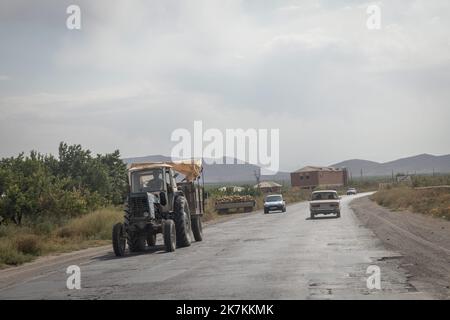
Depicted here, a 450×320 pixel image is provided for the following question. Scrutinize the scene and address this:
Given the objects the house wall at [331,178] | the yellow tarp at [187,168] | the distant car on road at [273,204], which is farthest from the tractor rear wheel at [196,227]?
the house wall at [331,178]

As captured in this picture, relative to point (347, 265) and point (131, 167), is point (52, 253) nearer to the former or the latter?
point (131, 167)

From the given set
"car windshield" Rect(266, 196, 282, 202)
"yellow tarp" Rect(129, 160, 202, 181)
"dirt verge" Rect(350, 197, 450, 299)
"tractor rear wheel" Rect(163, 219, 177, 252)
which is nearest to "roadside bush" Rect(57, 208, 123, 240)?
"yellow tarp" Rect(129, 160, 202, 181)

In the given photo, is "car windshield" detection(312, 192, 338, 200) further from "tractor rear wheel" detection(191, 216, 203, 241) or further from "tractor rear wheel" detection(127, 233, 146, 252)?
"tractor rear wheel" detection(127, 233, 146, 252)

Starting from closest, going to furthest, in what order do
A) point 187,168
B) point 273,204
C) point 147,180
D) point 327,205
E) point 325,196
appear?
point 147,180 → point 187,168 → point 327,205 → point 325,196 → point 273,204

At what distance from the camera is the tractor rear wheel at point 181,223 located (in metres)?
22.5

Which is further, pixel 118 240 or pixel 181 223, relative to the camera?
pixel 181 223

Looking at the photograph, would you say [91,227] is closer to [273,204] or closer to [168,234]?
[168,234]

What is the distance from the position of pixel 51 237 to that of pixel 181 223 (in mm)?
8773

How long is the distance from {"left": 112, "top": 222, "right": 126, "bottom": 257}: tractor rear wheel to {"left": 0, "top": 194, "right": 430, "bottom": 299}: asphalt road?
1.57 feet

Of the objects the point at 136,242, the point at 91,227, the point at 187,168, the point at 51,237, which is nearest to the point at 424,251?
the point at 136,242

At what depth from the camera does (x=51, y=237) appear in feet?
94.4

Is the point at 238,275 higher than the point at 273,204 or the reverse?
the reverse

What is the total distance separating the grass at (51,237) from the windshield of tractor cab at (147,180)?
14.2 ft
